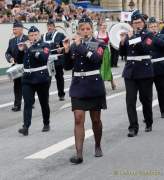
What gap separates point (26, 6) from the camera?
1192 inches

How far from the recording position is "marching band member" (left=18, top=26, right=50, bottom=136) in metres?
11.3

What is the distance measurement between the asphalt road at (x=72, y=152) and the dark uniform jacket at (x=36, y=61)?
93 cm

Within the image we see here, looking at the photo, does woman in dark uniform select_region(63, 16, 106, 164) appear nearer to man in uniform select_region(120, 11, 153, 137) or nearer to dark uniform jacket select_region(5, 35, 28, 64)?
man in uniform select_region(120, 11, 153, 137)

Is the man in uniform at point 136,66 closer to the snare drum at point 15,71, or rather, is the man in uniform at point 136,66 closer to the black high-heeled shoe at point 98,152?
the black high-heeled shoe at point 98,152

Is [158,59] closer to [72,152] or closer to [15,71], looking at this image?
[15,71]

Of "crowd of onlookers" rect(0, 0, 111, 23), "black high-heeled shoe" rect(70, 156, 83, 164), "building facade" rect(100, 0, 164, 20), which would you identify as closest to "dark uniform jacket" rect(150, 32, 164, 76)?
"black high-heeled shoe" rect(70, 156, 83, 164)

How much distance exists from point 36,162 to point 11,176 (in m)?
0.85

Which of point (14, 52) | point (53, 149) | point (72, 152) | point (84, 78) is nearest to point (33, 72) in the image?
point (53, 149)

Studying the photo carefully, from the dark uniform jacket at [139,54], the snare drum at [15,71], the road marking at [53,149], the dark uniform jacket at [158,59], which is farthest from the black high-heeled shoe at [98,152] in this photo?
the snare drum at [15,71]

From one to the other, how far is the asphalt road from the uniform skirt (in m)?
0.70

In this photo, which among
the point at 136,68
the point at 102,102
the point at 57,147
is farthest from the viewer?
the point at 136,68

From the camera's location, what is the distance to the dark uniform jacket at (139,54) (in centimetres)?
1089

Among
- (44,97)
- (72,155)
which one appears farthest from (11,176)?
(44,97)

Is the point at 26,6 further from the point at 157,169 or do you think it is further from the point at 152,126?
the point at 157,169
